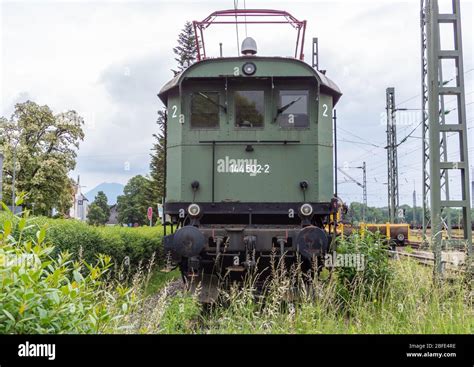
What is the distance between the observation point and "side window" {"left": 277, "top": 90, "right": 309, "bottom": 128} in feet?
23.3

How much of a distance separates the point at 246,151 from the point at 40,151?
352 centimetres

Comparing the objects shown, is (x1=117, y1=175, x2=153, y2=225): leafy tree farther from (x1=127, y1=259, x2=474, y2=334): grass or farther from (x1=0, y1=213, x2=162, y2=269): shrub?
(x1=127, y1=259, x2=474, y2=334): grass

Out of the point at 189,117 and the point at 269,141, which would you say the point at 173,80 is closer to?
the point at 189,117

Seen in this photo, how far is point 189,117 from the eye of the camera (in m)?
7.24

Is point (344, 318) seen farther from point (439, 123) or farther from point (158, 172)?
point (158, 172)

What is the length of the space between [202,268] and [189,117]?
8.48ft

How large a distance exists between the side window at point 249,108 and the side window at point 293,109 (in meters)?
0.33

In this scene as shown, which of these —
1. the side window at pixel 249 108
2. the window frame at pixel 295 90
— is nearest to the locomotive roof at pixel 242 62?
the window frame at pixel 295 90

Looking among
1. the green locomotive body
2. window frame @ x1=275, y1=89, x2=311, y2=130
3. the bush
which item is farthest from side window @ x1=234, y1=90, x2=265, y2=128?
the bush

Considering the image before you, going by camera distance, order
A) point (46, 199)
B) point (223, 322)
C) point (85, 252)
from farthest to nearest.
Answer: point (85, 252), point (46, 199), point (223, 322)

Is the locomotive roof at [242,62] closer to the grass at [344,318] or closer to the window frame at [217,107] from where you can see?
the window frame at [217,107]

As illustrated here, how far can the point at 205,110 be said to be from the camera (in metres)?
7.19

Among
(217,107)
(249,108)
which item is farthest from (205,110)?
(249,108)
